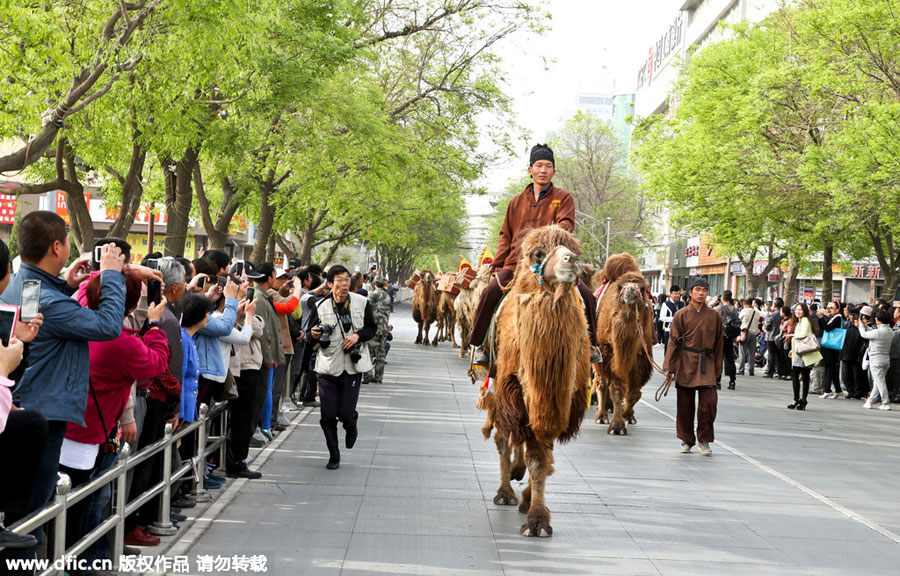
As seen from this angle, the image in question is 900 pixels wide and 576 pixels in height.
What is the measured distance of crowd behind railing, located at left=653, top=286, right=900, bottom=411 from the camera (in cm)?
2055

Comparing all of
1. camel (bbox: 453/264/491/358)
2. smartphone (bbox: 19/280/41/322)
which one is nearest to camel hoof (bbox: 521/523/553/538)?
smartphone (bbox: 19/280/41/322)

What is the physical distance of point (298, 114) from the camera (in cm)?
2370

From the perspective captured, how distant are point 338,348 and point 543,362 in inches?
125

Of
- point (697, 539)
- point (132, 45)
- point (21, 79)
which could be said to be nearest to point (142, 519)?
point (697, 539)

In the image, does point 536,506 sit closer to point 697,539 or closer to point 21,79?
point 697,539

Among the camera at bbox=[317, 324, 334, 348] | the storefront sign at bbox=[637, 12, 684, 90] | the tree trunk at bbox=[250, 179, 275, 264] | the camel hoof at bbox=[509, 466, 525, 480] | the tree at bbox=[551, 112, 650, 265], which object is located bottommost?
the camel hoof at bbox=[509, 466, 525, 480]

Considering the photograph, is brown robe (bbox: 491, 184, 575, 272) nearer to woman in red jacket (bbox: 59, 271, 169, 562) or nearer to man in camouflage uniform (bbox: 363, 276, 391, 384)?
woman in red jacket (bbox: 59, 271, 169, 562)

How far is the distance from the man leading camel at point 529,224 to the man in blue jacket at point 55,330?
172 inches

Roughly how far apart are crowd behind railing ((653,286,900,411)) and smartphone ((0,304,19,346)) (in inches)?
610

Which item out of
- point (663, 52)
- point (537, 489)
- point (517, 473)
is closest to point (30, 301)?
point (537, 489)

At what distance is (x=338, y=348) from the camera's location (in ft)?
34.0

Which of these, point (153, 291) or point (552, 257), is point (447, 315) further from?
point (153, 291)

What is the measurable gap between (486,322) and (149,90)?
9.67 m

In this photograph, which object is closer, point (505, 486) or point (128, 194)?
point (505, 486)
